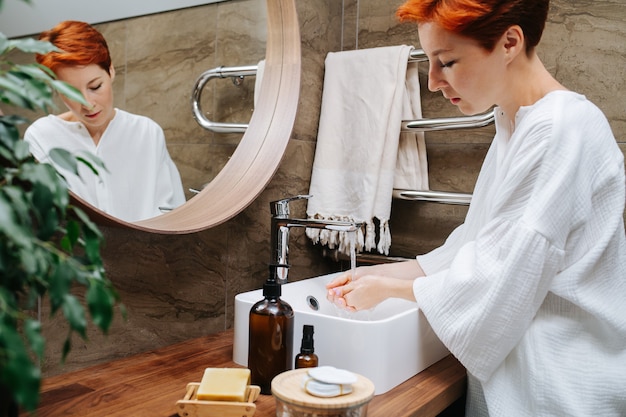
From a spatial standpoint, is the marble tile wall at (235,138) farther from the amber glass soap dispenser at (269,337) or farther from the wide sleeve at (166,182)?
the amber glass soap dispenser at (269,337)

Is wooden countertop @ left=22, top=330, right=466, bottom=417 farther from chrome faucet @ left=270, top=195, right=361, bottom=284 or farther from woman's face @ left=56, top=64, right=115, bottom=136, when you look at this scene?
woman's face @ left=56, top=64, right=115, bottom=136

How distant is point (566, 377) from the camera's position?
103 cm

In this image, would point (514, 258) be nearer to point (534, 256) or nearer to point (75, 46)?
point (534, 256)

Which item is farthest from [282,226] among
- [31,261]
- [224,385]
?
[31,261]

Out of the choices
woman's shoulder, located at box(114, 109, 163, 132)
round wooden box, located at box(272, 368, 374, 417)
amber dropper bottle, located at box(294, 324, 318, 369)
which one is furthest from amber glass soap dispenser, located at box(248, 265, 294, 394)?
woman's shoulder, located at box(114, 109, 163, 132)

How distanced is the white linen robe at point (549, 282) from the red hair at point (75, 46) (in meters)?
0.77

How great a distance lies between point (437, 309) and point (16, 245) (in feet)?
2.59

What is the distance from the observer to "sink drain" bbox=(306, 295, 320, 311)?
1396mm

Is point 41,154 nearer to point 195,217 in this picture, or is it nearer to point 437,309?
point 195,217

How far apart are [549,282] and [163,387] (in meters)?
0.71

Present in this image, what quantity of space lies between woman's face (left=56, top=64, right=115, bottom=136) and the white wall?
0.28 feet

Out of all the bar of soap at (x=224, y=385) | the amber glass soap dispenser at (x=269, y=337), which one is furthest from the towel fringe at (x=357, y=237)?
the bar of soap at (x=224, y=385)

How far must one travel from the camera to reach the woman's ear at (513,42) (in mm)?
1105

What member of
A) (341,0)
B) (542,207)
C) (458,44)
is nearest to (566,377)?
(542,207)
